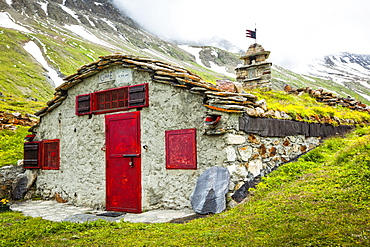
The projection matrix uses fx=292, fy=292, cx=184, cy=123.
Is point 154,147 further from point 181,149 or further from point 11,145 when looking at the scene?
point 11,145

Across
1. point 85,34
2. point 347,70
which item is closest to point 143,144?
point 85,34

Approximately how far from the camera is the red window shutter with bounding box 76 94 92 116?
30.5 ft

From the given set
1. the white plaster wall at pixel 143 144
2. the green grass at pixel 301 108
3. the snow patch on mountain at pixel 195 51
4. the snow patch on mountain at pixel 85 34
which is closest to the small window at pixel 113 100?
the white plaster wall at pixel 143 144

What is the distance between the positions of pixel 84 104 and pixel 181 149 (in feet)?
12.8

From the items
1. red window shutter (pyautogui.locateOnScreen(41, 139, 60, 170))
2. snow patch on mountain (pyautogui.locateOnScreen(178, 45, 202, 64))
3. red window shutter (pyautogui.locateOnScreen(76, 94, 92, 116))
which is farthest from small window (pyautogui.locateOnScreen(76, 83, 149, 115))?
snow patch on mountain (pyautogui.locateOnScreen(178, 45, 202, 64))

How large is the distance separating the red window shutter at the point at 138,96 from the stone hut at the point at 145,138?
0.09ft

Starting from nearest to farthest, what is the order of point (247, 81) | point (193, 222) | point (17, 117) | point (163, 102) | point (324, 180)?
point (193, 222) → point (324, 180) → point (163, 102) → point (247, 81) → point (17, 117)

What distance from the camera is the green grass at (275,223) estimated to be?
3.92 meters

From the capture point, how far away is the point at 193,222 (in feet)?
19.3

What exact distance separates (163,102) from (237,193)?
3.07m

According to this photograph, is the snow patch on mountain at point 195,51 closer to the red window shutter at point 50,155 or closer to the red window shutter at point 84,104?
the red window shutter at point 50,155

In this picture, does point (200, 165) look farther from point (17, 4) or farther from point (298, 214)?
point (17, 4)

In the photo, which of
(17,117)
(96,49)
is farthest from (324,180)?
(96,49)

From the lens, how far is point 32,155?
10.6 m
